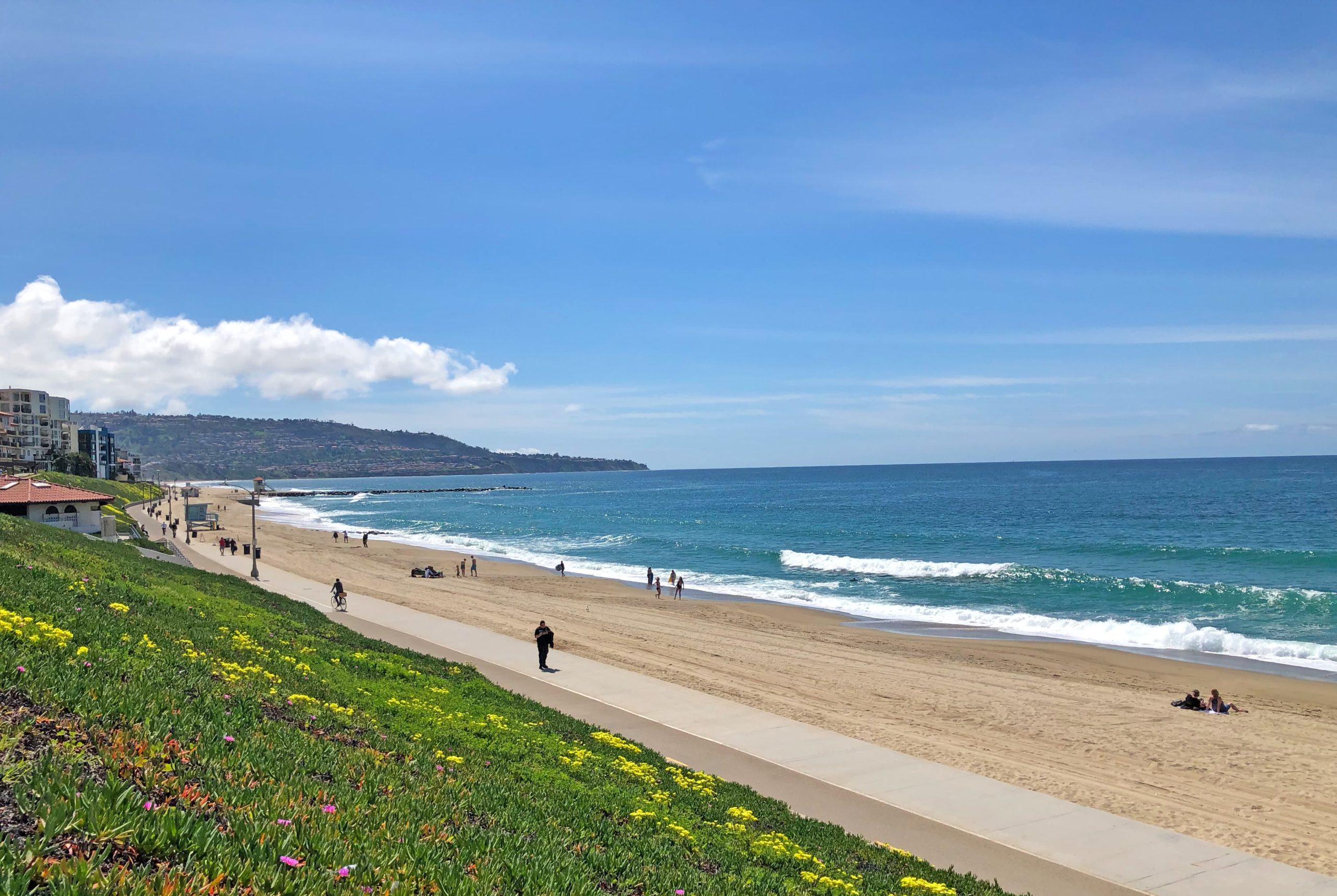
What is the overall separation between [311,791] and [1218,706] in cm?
2060

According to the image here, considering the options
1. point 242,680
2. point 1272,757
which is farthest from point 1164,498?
point 242,680

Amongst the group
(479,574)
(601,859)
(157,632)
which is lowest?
(479,574)

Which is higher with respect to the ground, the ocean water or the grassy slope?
the grassy slope

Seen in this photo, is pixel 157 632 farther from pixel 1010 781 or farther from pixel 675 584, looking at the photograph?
pixel 675 584

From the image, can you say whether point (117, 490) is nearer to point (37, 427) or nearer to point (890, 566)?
point (37, 427)

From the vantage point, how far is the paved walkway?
9.83 metres

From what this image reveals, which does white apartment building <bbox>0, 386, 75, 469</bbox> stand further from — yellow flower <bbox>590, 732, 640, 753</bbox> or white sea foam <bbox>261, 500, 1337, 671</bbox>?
yellow flower <bbox>590, 732, 640, 753</bbox>

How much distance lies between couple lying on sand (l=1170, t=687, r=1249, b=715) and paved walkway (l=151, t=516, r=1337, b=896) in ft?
30.3

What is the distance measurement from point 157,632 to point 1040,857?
11100 mm

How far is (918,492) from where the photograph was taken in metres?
131

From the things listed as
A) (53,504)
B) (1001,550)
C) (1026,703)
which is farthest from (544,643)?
(1001,550)

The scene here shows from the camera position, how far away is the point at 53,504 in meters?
35.8

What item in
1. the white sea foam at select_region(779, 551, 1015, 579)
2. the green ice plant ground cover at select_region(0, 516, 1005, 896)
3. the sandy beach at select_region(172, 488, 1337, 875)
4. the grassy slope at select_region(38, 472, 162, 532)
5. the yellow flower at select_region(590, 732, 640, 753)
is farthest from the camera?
the grassy slope at select_region(38, 472, 162, 532)

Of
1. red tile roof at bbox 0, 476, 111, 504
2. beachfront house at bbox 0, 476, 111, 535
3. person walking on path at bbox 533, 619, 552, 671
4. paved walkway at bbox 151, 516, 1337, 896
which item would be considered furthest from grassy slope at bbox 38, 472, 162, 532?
paved walkway at bbox 151, 516, 1337, 896
